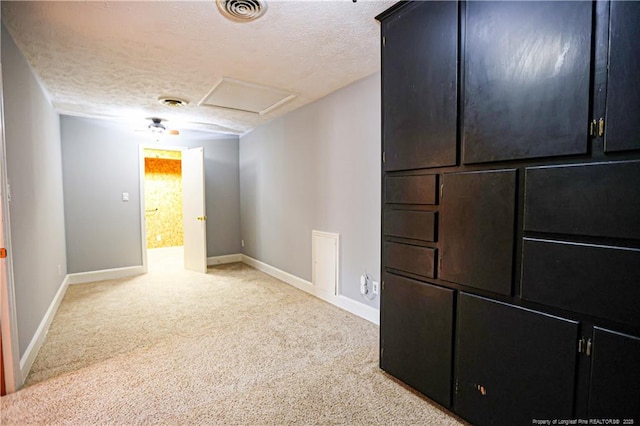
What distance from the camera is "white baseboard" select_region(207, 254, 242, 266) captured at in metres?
5.18

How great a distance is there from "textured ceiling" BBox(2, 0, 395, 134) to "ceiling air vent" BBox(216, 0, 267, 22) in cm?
5

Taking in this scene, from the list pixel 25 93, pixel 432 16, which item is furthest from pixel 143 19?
pixel 432 16

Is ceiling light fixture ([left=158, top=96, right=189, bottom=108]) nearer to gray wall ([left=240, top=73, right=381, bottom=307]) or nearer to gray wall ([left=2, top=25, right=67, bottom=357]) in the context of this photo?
gray wall ([left=2, top=25, right=67, bottom=357])

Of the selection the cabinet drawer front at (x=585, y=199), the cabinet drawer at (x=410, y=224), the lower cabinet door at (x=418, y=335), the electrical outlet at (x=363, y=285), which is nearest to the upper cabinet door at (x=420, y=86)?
the cabinet drawer at (x=410, y=224)

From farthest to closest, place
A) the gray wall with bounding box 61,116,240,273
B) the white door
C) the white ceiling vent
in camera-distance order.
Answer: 1. the white door
2. the gray wall with bounding box 61,116,240,273
3. the white ceiling vent

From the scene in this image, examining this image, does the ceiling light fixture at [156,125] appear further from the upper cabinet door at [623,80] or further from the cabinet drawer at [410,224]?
the upper cabinet door at [623,80]

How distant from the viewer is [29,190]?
7.71 feet

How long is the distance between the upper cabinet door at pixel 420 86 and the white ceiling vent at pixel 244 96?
5.28ft

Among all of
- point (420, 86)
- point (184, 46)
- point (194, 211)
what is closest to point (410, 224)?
point (420, 86)

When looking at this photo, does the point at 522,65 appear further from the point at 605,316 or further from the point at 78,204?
the point at 78,204

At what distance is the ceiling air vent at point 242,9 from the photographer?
5.57ft

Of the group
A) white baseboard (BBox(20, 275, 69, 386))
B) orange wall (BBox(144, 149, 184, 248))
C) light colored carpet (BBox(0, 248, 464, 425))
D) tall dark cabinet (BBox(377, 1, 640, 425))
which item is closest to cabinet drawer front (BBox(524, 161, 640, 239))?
tall dark cabinet (BBox(377, 1, 640, 425))

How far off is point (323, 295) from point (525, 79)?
282 cm

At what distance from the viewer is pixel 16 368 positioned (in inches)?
71.8
